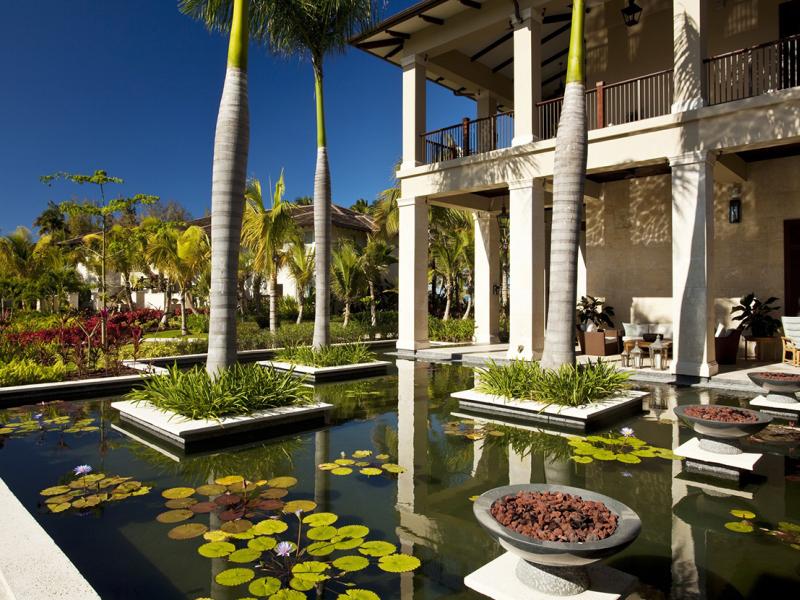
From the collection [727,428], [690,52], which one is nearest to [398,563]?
[727,428]

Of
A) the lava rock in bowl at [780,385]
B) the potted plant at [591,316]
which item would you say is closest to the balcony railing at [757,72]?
the potted plant at [591,316]

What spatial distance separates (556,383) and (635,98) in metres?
10.3

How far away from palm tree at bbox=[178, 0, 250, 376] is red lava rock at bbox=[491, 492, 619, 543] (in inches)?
211

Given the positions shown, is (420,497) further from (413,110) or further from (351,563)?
(413,110)

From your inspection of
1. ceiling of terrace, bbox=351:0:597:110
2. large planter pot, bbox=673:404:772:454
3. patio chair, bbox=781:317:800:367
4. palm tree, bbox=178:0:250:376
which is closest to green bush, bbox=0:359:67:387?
palm tree, bbox=178:0:250:376

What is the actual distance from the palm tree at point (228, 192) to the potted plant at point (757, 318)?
11.5 metres

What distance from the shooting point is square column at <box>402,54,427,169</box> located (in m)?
14.8

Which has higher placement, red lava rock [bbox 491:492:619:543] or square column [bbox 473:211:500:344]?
square column [bbox 473:211:500:344]

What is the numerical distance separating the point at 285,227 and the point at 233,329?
10.1 meters

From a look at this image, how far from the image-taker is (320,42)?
12.2 m

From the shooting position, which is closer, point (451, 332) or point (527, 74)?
point (527, 74)

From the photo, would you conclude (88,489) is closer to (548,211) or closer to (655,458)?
(655,458)

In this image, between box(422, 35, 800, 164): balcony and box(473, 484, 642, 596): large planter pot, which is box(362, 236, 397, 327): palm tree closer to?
box(422, 35, 800, 164): balcony

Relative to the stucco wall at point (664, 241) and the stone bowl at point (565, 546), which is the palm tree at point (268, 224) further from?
the stone bowl at point (565, 546)
